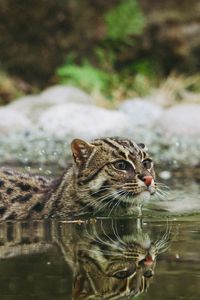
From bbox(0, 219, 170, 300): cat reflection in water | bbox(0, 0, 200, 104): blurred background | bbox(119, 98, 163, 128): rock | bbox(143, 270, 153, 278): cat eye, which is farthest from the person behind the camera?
bbox(0, 0, 200, 104): blurred background

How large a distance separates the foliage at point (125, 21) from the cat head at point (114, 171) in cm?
1354

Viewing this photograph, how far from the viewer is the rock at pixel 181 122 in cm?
1973

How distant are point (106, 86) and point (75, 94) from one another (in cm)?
112

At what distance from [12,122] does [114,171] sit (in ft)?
31.2

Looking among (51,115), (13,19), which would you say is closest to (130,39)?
(13,19)

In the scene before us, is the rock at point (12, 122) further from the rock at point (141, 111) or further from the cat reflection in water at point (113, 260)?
the cat reflection in water at point (113, 260)

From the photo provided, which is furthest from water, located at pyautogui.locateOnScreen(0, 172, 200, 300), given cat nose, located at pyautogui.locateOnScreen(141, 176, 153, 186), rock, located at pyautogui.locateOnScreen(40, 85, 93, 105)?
rock, located at pyautogui.locateOnScreen(40, 85, 93, 105)

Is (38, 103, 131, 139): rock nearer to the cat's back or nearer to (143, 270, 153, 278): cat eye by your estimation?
the cat's back

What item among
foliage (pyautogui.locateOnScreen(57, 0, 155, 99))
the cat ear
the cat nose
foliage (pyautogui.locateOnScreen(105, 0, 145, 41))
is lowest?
the cat nose

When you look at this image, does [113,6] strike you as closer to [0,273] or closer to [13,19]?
[13,19]

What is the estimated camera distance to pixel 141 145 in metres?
11.1

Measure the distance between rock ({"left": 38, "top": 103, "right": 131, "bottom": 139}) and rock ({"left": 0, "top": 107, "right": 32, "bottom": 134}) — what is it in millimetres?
303

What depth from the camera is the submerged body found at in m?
10.6

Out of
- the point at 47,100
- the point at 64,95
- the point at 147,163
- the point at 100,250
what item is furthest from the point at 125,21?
the point at 100,250
